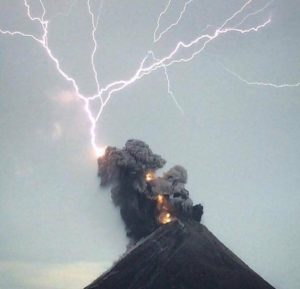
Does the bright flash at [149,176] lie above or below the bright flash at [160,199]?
above

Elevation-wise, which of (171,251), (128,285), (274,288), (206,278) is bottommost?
(274,288)

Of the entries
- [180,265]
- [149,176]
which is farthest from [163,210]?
[180,265]

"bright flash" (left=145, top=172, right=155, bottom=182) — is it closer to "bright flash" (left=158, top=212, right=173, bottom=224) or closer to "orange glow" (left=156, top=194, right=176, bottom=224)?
"orange glow" (left=156, top=194, right=176, bottom=224)

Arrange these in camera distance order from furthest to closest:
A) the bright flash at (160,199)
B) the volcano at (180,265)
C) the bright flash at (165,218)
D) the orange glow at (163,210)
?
1. the bright flash at (160,199)
2. the orange glow at (163,210)
3. the bright flash at (165,218)
4. the volcano at (180,265)

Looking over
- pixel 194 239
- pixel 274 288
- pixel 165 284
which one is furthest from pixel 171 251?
pixel 274 288

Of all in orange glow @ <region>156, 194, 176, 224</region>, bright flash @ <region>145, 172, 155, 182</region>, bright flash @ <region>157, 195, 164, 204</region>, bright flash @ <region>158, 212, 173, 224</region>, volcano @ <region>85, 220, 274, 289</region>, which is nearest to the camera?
volcano @ <region>85, 220, 274, 289</region>

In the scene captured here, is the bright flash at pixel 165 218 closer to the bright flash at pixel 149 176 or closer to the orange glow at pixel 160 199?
the orange glow at pixel 160 199

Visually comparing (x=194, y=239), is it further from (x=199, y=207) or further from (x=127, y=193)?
(x=127, y=193)

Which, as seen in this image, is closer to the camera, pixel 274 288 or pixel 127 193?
pixel 274 288
